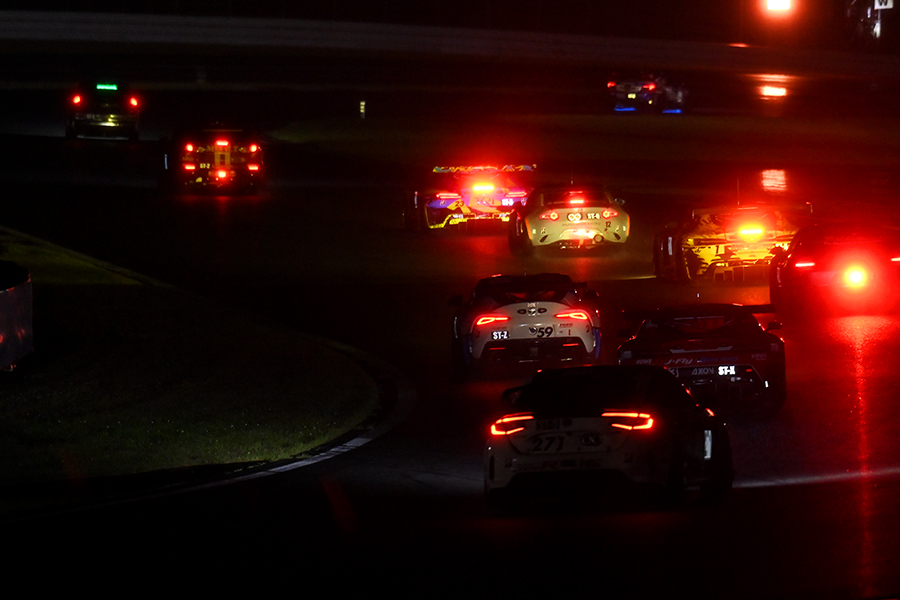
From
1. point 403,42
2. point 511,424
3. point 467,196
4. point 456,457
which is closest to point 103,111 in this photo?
point 403,42

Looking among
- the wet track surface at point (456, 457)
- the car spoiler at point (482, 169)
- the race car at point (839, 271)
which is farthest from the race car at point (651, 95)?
the race car at point (839, 271)

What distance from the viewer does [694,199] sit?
33219 mm

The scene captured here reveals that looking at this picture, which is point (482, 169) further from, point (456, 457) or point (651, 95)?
point (651, 95)

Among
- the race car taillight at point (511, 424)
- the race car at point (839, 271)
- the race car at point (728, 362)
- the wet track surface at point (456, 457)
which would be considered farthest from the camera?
the race car at point (839, 271)

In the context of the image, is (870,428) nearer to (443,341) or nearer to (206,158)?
(443,341)

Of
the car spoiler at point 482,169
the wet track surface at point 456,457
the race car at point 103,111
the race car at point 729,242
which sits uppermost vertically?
the race car at point 103,111

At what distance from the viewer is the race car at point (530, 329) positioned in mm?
16594

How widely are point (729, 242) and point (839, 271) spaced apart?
134 inches

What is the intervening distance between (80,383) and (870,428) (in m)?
8.66

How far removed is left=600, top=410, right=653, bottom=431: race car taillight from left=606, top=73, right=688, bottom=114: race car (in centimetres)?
4276

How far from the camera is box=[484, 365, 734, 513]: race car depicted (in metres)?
9.70

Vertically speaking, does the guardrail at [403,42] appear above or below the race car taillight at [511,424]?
above

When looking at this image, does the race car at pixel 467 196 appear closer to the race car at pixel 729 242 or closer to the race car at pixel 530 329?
the race car at pixel 729 242

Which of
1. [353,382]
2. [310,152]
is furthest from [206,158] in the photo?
[353,382]
